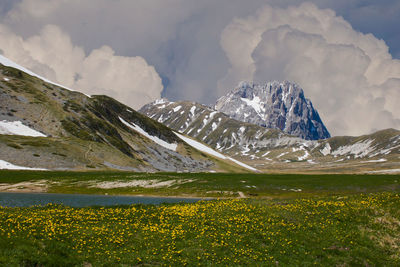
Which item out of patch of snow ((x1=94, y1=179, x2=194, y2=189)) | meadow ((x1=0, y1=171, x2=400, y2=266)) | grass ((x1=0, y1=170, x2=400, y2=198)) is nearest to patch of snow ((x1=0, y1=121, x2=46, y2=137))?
grass ((x1=0, y1=170, x2=400, y2=198))

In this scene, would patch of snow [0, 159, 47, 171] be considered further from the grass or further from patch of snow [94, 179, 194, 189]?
patch of snow [94, 179, 194, 189]

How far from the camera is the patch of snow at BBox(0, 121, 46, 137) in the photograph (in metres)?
162

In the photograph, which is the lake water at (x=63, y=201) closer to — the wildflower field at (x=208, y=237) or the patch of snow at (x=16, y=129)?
the wildflower field at (x=208, y=237)

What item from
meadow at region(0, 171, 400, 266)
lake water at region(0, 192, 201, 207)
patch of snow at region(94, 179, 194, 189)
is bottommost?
lake water at region(0, 192, 201, 207)

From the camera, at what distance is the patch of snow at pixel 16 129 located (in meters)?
162

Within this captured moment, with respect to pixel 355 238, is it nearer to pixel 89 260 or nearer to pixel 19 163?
pixel 89 260

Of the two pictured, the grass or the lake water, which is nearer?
the lake water

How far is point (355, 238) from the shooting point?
2559 cm

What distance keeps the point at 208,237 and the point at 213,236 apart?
1.39ft

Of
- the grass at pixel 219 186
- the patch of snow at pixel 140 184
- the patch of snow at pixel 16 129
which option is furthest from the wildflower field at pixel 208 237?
the patch of snow at pixel 16 129

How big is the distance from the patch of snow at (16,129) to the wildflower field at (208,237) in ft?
524

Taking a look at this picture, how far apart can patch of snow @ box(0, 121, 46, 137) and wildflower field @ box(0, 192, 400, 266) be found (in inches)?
6292

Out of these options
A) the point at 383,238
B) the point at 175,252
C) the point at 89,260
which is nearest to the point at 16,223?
the point at 89,260

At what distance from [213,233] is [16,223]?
1590 centimetres
